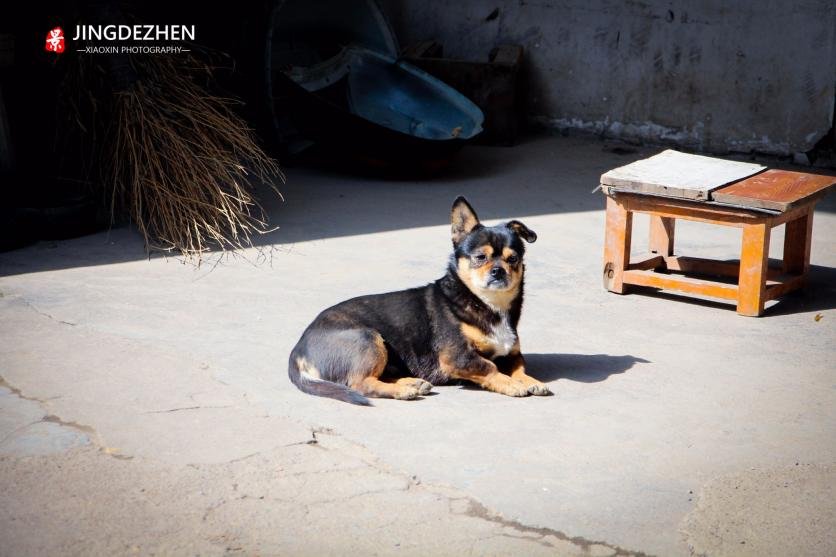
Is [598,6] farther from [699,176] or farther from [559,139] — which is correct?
[699,176]

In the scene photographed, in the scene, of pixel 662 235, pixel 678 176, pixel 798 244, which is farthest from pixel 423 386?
pixel 798 244

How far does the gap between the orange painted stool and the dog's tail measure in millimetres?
2284

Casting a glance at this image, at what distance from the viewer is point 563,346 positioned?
4.79 meters

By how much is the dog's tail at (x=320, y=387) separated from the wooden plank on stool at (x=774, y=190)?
245 cm

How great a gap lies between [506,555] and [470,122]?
6382 millimetres

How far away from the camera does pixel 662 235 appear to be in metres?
6.16

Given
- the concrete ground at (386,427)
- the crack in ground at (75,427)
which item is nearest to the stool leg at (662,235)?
the concrete ground at (386,427)

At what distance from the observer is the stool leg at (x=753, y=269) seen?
17.0 ft

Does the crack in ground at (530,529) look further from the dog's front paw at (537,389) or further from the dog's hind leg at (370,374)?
the dog's front paw at (537,389)

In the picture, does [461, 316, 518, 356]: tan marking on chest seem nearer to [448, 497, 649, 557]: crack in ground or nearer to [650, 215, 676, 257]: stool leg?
[448, 497, 649, 557]: crack in ground

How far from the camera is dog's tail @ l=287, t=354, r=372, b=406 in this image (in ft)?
12.7

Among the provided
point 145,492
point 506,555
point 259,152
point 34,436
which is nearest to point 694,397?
point 506,555

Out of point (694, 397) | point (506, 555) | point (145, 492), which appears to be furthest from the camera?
point (694, 397)

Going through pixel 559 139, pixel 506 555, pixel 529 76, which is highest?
pixel 529 76
